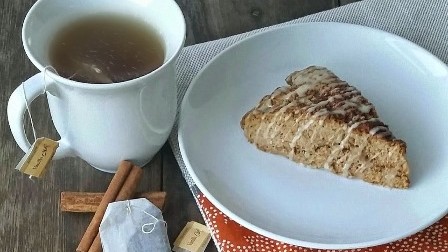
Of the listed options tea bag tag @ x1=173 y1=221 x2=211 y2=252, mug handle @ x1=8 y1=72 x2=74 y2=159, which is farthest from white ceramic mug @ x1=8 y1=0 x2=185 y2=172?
tea bag tag @ x1=173 y1=221 x2=211 y2=252

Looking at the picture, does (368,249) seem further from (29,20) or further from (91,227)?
(29,20)

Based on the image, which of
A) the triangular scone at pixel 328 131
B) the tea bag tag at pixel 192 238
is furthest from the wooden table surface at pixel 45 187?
the triangular scone at pixel 328 131

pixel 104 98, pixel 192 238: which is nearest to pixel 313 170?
pixel 192 238

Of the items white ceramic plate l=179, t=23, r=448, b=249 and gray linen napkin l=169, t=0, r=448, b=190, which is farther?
gray linen napkin l=169, t=0, r=448, b=190

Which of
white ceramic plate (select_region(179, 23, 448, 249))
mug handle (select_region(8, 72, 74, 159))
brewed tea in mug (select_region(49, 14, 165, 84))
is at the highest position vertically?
brewed tea in mug (select_region(49, 14, 165, 84))

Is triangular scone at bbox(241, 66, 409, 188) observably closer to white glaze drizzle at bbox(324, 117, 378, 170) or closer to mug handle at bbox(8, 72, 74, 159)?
white glaze drizzle at bbox(324, 117, 378, 170)

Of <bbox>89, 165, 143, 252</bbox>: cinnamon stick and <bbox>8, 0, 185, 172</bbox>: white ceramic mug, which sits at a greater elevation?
<bbox>8, 0, 185, 172</bbox>: white ceramic mug

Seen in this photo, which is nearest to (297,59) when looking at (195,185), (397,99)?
(397,99)
